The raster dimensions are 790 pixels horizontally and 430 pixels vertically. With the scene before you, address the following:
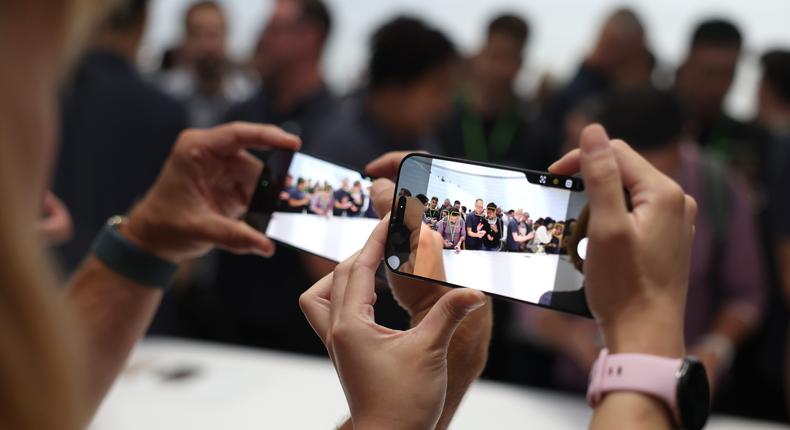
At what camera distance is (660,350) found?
51 centimetres

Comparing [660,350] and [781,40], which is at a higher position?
[781,40]

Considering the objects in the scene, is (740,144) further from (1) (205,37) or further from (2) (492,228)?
(1) (205,37)

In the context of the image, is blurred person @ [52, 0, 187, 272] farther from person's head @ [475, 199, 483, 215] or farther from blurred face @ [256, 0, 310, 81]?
person's head @ [475, 199, 483, 215]

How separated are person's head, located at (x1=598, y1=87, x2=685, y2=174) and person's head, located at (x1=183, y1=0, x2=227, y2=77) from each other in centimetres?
190

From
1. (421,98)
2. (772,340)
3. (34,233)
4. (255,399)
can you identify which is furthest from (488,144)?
(34,233)

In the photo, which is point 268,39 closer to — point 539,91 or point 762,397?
point 539,91

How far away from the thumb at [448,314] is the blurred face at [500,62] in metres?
2.22

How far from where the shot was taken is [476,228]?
0.54m

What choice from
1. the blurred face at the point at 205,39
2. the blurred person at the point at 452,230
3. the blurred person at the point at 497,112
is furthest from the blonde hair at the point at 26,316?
the blurred face at the point at 205,39

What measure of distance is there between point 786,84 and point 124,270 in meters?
2.21

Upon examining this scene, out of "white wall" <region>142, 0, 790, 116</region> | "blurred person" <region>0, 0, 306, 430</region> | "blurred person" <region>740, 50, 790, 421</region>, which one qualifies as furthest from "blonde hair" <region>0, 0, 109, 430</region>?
"white wall" <region>142, 0, 790, 116</region>

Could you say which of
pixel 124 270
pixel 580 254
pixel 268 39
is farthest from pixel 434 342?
pixel 268 39

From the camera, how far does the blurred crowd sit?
1.43 m

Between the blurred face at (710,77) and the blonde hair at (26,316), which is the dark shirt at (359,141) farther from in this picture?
the blonde hair at (26,316)
